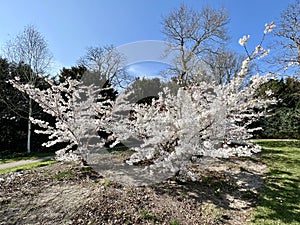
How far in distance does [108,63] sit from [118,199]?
1683cm

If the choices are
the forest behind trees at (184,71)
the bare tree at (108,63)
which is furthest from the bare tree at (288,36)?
the bare tree at (108,63)

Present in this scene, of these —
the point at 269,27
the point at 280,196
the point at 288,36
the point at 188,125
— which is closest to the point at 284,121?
the point at 288,36

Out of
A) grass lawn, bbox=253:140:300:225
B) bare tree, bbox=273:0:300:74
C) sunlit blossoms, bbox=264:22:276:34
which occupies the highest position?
bare tree, bbox=273:0:300:74

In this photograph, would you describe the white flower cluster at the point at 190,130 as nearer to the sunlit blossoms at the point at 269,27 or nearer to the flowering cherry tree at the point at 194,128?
the flowering cherry tree at the point at 194,128

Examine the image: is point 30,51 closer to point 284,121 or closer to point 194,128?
point 194,128

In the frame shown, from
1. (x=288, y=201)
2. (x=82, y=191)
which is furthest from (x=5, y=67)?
(x=288, y=201)

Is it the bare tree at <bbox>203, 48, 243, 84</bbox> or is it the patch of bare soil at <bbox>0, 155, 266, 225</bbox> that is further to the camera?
the bare tree at <bbox>203, 48, 243, 84</bbox>

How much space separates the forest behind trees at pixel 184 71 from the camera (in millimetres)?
9609

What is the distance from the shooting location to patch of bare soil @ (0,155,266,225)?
9.64 feet

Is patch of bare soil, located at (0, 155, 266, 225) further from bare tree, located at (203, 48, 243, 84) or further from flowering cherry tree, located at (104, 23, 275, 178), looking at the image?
bare tree, located at (203, 48, 243, 84)

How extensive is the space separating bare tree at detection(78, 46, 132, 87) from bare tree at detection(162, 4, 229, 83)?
480 cm

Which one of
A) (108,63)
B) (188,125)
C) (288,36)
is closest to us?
(188,125)

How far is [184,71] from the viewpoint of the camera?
41.9 ft

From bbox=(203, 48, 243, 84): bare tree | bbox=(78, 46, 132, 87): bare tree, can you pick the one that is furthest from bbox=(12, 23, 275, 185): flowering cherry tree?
bbox=(78, 46, 132, 87): bare tree
